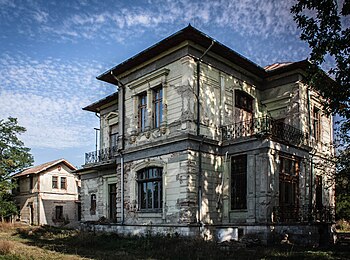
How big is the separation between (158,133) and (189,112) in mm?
2097

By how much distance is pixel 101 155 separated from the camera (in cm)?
2369

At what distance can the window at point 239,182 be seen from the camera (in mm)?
16125

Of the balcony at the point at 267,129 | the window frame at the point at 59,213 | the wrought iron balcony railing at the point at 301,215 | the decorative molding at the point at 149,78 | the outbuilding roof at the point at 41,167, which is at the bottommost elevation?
the window frame at the point at 59,213

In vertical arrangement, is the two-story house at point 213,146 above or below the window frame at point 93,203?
above

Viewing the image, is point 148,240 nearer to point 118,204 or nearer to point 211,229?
point 211,229

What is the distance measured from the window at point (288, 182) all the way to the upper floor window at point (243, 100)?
3.71 metres

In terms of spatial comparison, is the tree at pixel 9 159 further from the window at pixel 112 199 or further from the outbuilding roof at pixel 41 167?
the window at pixel 112 199

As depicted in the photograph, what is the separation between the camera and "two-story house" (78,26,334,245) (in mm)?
15469

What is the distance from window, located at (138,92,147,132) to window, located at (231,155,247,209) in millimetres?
4797

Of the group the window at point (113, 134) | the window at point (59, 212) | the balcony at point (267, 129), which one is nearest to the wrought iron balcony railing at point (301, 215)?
the balcony at point (267, 129)

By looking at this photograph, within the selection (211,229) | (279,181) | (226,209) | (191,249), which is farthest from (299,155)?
(191,249)

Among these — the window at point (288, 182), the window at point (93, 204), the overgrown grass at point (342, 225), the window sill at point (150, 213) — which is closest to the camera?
the window at point (288, 182)

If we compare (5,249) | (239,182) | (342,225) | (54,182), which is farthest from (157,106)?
(54,182)

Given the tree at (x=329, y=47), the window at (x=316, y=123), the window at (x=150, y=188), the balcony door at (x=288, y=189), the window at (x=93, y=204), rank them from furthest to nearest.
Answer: the window at (x=93, y=204) < the window at (x=316, y=123) < the window at (x=150, y=188) < the balcony door at (x=288, y=189) < the tree at (x=329, y=47)
